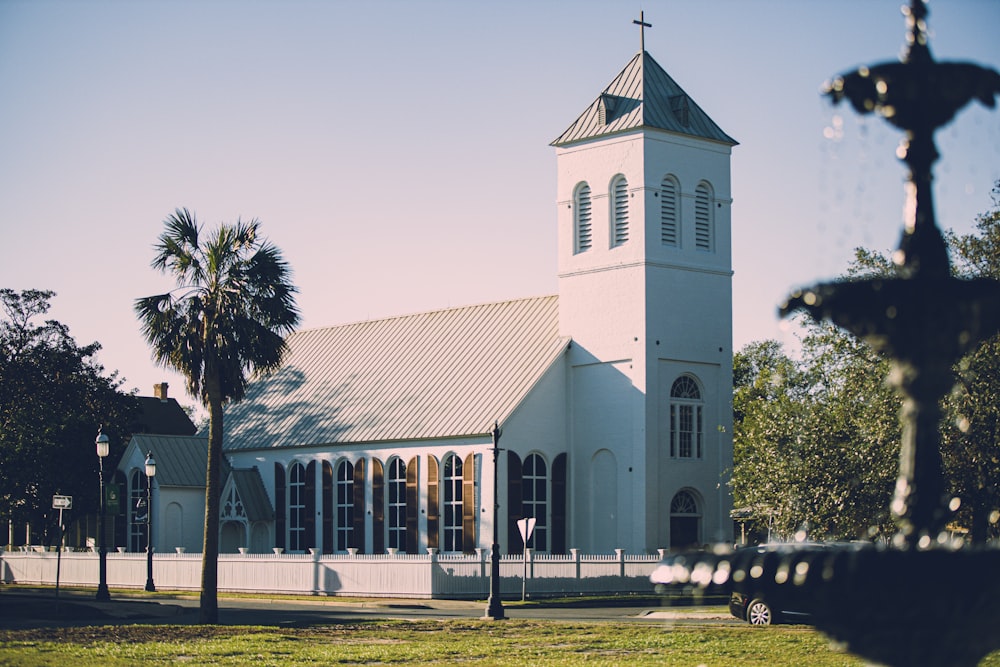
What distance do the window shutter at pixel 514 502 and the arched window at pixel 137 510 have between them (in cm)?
1764

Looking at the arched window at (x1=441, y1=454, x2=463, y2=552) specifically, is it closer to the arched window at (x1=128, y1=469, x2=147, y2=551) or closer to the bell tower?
the bell tower

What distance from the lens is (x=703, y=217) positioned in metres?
52.9

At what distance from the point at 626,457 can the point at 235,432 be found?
782 inches

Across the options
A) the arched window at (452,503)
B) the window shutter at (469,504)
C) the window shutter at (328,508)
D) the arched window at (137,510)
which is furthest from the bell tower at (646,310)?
the arched window at (137,510)

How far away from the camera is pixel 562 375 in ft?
173

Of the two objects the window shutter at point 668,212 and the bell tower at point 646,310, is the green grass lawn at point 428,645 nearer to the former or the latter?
the bell tower at point 646,310

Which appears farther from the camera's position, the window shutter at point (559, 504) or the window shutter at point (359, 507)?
the window shutter at point (359, 507)

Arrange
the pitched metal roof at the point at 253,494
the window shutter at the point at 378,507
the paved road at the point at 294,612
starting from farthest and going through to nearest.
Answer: the pitched metal roof at the point at 253,494
the window shutter at the point at 378,507
the paved road at the point at 294,612

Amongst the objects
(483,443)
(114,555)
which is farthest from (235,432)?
(483,443)

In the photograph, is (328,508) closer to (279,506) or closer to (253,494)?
(279,506)

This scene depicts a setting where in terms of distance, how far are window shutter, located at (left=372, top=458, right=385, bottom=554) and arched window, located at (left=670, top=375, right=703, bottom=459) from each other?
1101cm

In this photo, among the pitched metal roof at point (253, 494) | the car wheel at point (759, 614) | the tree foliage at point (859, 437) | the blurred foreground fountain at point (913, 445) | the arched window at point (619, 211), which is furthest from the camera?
the pitched metal roof at point (253, 494)

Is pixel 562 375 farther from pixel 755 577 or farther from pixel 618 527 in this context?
pixel 755 577

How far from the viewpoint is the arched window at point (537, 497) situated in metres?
51.2
